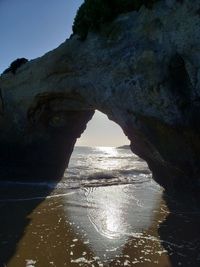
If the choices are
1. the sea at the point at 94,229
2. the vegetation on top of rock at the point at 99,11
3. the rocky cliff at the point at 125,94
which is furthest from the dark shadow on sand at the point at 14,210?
the vegetation on top of rock at the point at 99,11

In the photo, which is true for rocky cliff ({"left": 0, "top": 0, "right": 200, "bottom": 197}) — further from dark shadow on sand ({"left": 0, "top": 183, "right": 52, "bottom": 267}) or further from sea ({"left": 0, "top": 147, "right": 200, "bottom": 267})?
dark shadow on sand ({"left": 0, "top": 183, "right": 52, "bottom": 267})

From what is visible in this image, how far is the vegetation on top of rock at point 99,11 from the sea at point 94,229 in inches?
306

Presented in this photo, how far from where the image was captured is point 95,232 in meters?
10.7

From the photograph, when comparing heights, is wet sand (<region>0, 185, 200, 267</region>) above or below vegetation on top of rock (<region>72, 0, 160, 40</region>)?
below

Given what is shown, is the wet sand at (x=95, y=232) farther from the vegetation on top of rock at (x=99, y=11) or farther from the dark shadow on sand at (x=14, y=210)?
the vegetation on top of rock at (x=99, y=11)

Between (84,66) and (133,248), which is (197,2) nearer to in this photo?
(84,66)

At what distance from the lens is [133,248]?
9.46 meters

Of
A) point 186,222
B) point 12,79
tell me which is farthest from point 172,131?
point 12,79

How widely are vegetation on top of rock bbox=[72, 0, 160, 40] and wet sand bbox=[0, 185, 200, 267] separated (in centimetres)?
778

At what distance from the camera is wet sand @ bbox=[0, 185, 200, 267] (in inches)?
342

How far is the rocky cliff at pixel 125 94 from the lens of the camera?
12234mm

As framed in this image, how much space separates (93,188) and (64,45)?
7.53 metres

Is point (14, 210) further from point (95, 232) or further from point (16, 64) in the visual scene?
point (16, 64)

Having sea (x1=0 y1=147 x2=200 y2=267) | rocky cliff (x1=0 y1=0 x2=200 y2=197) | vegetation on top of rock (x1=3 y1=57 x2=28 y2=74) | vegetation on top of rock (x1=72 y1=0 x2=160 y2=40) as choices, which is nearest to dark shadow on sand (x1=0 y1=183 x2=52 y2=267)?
sea (x1=0 y1=147 x2=200 y2=267)
